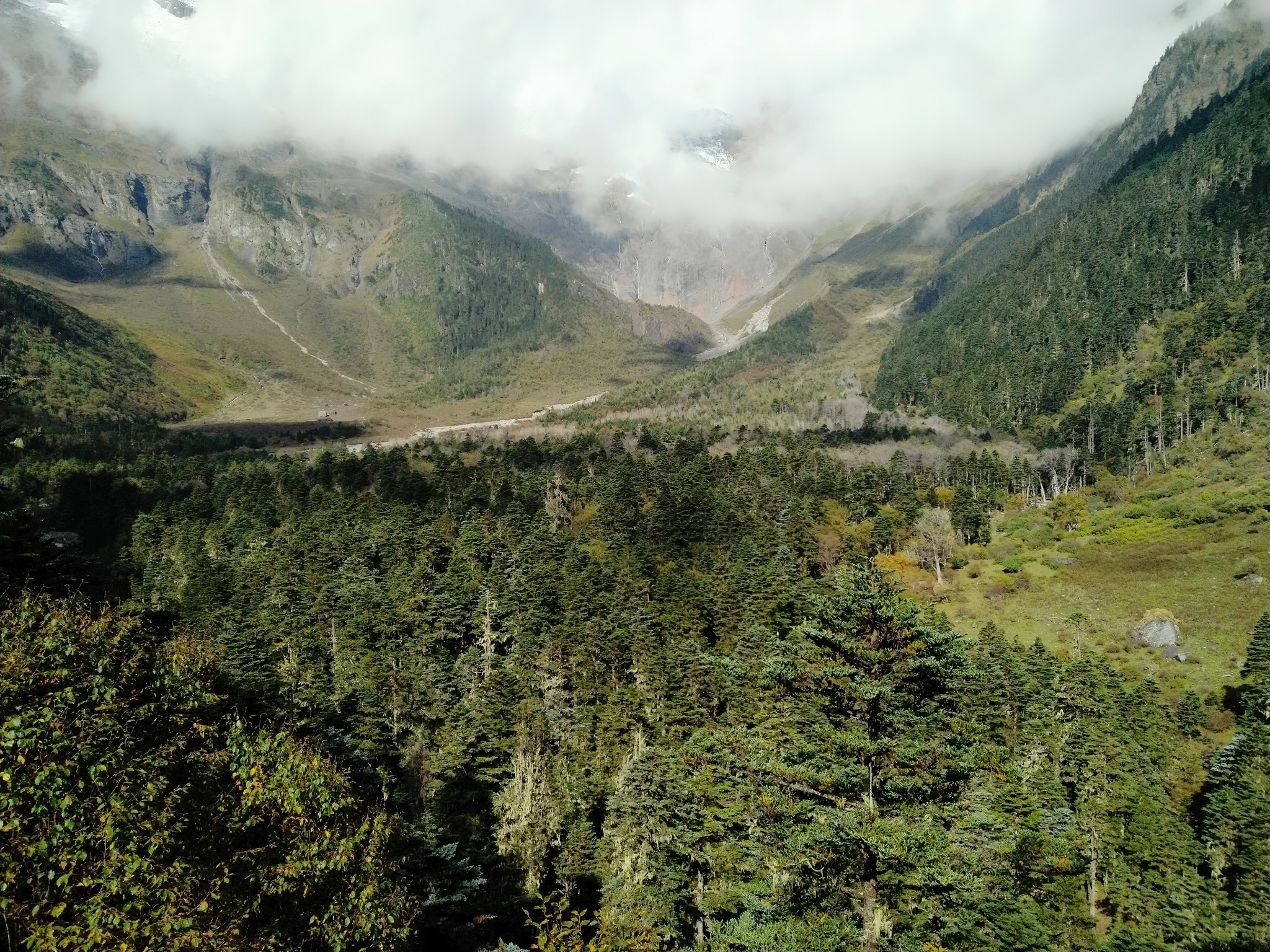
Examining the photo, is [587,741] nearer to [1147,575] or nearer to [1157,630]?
[1157,630]

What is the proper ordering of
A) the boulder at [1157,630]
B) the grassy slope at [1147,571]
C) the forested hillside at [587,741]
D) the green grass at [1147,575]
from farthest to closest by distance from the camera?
the boulder at [1157,630], the grassy slope at [1147,571], the green grass at [1147,575], the forested hillside at [587,741]

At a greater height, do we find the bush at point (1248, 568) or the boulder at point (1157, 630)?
the bush at point (1248, 568)

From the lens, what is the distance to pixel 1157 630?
88.8 meters

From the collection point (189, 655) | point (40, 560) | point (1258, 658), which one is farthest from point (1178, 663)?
point (40, 560)

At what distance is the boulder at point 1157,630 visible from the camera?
8775cm

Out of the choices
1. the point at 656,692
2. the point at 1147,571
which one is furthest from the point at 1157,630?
the point at 656,692

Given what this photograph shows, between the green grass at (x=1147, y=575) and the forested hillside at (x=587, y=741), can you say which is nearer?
the forested hillside at (x=587, y=741)

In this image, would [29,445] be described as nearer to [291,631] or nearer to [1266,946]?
[291,631]

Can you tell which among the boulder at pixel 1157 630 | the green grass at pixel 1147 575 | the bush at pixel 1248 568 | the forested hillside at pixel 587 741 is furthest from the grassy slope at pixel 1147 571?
the forested hillside at pixel 587 741

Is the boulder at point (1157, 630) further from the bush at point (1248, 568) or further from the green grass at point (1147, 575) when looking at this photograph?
the bush at point (1248, 568)

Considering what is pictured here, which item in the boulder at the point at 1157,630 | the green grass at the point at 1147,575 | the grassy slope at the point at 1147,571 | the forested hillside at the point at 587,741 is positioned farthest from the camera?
the boulder at the point at 1157,630

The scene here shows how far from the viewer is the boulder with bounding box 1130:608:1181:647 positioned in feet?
288

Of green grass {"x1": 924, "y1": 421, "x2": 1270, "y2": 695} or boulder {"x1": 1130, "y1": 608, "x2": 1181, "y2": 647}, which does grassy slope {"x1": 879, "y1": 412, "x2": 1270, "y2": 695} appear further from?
boulder {"x1": 1130, "y1": 608, "x2": 1181, "y2": 647}

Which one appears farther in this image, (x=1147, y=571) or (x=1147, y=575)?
(x=1147, y=571)
